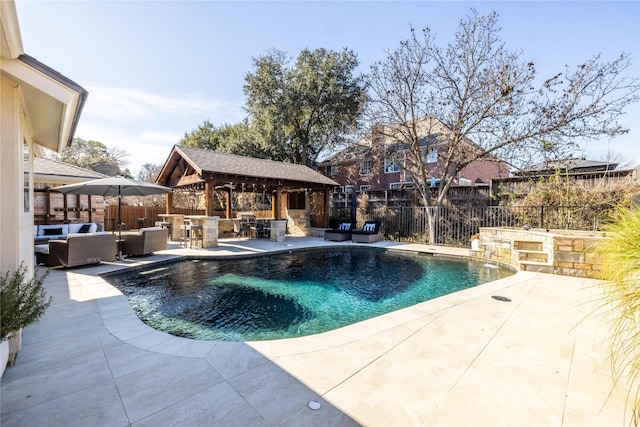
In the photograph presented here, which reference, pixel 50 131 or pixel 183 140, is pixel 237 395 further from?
pixel 183 140

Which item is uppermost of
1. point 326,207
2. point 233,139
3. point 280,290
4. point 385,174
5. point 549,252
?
point 233,139

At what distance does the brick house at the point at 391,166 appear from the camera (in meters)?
14.0

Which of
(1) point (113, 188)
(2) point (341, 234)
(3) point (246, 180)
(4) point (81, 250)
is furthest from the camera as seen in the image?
(2) point (341, 234)

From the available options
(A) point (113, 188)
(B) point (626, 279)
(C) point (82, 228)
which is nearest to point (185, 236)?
(A) point (113, 188)

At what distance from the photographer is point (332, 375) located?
2.56 m

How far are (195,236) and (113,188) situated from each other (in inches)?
128

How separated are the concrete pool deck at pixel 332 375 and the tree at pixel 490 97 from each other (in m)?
9.92

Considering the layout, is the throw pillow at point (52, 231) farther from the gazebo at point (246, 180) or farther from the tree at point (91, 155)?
the tree at point (91, 155)

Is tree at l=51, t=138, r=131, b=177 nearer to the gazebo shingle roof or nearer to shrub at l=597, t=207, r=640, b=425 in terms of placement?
the gazebo shingle roof

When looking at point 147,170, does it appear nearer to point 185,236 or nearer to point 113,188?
point 185,236

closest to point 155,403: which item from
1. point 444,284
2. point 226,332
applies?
point 226,332

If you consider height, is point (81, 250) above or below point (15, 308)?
below

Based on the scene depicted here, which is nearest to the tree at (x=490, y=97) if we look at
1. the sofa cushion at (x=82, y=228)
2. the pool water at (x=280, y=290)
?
the pool water at (x=280, y=290)

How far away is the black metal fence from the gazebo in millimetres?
3145
